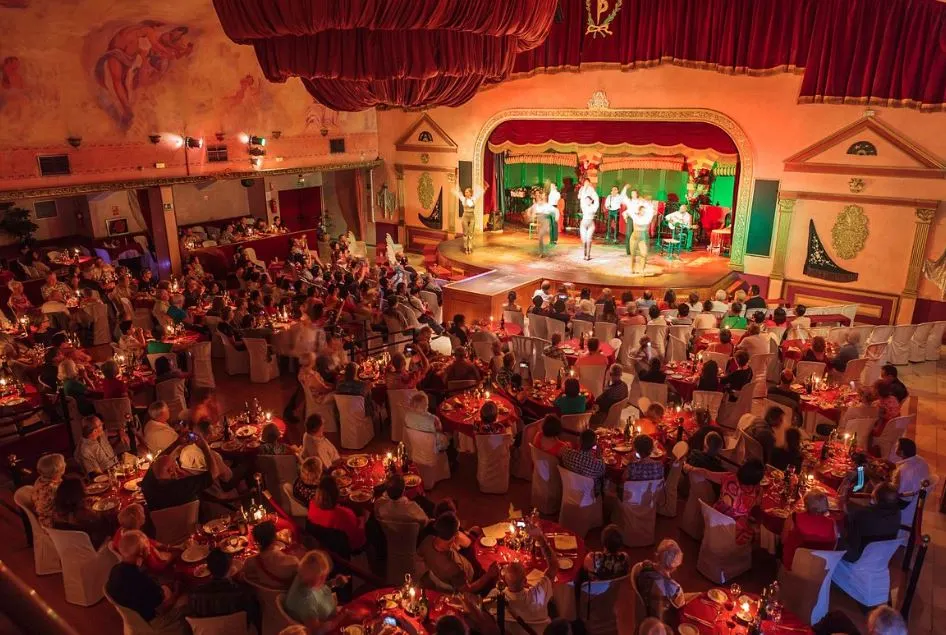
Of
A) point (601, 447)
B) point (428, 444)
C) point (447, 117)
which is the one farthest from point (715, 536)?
point (447, 117)

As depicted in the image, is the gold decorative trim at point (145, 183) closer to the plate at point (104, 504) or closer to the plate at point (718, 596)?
the plate at point (104, 504)

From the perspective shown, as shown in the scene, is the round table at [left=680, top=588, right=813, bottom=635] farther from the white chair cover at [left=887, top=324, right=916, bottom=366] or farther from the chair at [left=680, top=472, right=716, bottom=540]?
the white chair cover at [left=887, top=324, right=916, bottom=366]

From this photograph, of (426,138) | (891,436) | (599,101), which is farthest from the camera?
(426,138)

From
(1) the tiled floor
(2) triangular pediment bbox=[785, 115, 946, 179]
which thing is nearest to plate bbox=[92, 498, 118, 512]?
(1) the tiled floor

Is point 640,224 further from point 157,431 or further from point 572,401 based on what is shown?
point 157,431

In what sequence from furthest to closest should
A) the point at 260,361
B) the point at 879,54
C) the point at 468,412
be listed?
the point at 879,54
the point at 260,361
the point at 468,412

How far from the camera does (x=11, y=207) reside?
15594 millimetres

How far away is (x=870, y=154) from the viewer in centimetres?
1334

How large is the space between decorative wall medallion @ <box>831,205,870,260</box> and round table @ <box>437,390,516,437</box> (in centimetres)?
975

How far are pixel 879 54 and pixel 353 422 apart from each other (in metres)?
11.8

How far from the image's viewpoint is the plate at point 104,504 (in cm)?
585

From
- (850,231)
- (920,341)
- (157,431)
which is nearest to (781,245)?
(850,231)

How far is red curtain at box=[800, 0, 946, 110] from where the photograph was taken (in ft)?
39.9

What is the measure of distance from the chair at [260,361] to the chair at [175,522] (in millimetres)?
4460
